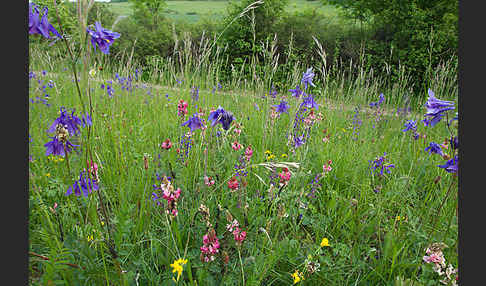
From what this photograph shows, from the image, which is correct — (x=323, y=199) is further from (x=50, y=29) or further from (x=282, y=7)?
(x=282, y=7)

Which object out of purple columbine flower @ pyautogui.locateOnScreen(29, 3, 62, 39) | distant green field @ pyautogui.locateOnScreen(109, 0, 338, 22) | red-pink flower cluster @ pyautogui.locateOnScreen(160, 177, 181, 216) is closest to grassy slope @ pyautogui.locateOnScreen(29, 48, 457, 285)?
red-pink flower cluster @ pyautogui.locateOnScreen(160, 177, 181, 216)

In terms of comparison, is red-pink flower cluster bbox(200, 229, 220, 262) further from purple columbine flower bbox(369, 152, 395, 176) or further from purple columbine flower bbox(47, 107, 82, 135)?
purple columbine flower bbox(369, 152, 395, 176)

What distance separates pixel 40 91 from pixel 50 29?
10.3ft

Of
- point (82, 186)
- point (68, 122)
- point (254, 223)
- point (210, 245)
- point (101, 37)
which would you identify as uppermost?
point (101, 37)

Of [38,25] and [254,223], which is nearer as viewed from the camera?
[38,25]

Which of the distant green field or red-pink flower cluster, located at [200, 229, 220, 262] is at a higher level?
the distant green field

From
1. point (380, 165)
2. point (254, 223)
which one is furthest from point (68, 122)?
point (380, 165)

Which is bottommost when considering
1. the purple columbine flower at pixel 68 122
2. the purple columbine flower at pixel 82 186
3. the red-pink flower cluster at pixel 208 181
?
the red-pink flower cluster at pixel 208 181

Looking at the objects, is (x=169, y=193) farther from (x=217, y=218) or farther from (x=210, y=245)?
(x=217, y=218)

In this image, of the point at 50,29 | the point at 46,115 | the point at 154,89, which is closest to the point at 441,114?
the point at 50,29

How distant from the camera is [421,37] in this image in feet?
25.2

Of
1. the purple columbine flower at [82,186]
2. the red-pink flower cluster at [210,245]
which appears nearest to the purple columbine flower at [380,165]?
the red-pink flower cluster at [210,245]

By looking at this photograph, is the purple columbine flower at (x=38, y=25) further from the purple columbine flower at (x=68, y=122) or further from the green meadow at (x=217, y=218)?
the purple columbine flower at (x=68, y=122)

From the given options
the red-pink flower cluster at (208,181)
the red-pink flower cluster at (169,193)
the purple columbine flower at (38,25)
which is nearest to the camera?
the purple columbine flower at (38,25)
